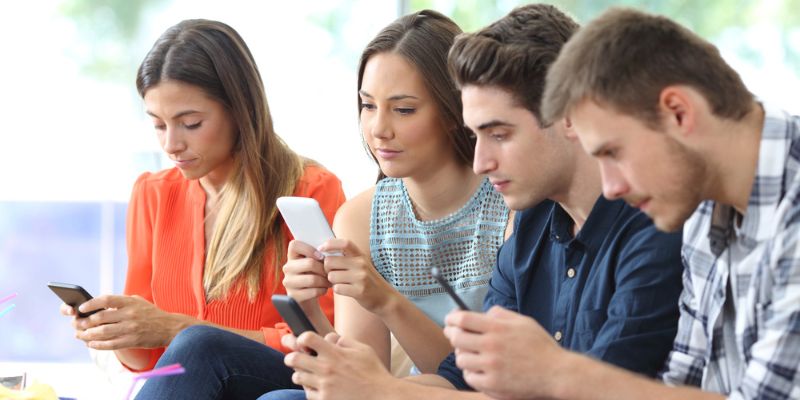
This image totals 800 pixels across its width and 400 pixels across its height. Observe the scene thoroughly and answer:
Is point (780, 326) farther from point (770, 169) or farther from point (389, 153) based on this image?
point (389, 153)

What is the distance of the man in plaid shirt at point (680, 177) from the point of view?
1.34 m

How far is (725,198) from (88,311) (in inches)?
58.5

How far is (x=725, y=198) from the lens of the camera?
1418mm

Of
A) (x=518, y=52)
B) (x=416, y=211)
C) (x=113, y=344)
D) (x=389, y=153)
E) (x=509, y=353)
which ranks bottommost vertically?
(x=113, y=344)

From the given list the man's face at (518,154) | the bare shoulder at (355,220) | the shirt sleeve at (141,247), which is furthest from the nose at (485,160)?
the shirt sleeve at (141,247)

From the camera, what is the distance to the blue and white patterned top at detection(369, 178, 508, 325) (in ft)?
7.34

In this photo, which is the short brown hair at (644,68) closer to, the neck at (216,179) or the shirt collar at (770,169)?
the shirt collar at (770,169)

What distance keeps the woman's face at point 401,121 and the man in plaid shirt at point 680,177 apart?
73 cm

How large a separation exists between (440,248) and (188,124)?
71 cm

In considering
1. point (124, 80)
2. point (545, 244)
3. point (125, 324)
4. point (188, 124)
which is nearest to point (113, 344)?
point (125, 324)

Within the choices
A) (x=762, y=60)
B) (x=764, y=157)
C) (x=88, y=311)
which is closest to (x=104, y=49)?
(x=88, y=311)

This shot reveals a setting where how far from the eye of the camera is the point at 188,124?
2.51 metres

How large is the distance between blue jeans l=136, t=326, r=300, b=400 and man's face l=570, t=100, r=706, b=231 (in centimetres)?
97

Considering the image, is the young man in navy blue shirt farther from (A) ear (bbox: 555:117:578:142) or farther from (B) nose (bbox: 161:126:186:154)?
(B) nose (bbox: 161:126:186:154)
